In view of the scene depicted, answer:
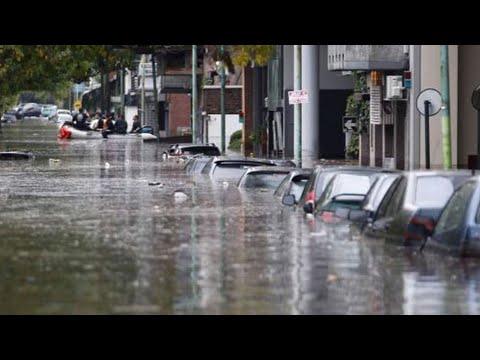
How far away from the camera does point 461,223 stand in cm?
1764

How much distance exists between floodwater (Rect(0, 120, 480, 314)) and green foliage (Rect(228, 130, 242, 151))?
4372 centimetres

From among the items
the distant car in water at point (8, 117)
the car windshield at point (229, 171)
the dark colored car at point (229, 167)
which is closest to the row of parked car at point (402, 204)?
the dark colored car at point (229, 167)

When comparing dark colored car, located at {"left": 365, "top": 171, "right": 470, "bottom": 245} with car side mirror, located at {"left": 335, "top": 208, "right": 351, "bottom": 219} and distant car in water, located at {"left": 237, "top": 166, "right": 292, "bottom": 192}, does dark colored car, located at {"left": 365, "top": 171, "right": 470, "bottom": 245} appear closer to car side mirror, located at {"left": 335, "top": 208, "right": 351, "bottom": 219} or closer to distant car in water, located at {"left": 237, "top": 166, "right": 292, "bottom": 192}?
car side mirror, located at {"left": 335, "top": 208, "right": 351, "bottom": 219}

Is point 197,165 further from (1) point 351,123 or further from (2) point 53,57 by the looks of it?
(1) point 351,123

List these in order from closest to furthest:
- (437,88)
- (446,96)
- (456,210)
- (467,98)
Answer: (456,210) < (446,96) < (437,88) < (467,98)

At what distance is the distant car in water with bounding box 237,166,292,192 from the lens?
111 feet

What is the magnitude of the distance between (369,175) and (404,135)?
22.5 m

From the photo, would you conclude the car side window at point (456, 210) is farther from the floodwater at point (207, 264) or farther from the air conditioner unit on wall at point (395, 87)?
the air conditioner unit on wall at point (395, 87)

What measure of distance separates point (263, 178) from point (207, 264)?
1566 centimetres

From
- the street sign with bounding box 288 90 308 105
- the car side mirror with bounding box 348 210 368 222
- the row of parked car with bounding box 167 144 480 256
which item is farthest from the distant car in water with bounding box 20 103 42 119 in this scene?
the car side mirror with bounding box 348 210 368 222

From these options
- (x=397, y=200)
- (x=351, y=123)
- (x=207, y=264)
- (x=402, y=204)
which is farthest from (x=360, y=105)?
(x=207, y=264)

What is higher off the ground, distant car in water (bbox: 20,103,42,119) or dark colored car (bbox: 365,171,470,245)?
distant car in water (bbox: 20,103,42,119)

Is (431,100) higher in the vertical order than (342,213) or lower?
higher
